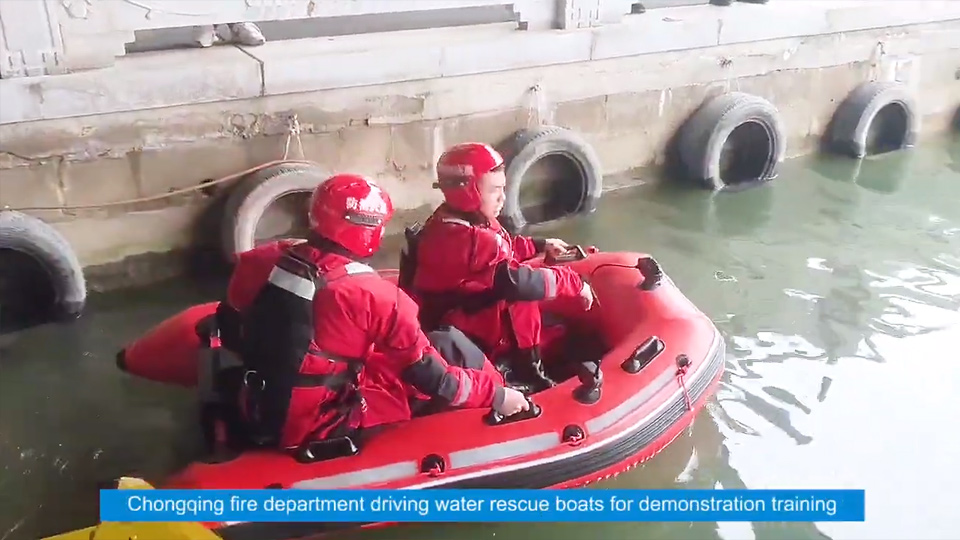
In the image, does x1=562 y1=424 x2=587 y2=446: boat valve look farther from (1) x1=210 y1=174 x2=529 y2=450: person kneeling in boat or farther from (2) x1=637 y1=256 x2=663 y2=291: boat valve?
(2) x1=637 y1=256 x2=663 y2=291: boat valve

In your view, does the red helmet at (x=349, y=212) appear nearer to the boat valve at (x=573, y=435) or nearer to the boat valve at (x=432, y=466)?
the boat valve at (x=432, y=466)

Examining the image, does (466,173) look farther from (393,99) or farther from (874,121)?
(874,121)

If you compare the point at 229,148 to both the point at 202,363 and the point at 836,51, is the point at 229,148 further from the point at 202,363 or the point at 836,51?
the point at 836,51

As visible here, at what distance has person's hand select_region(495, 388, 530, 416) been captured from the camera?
9.52 ft

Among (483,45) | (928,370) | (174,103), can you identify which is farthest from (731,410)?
(174,103)

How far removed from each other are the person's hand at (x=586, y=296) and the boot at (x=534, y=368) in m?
0.28

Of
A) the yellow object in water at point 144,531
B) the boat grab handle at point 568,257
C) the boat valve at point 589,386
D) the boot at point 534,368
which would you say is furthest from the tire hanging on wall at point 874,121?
the yellow object in water at point 144,531

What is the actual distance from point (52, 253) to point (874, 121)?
5.96 m

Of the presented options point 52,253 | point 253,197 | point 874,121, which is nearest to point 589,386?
point 253,197

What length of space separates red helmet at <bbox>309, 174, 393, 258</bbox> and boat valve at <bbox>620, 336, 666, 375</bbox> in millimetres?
1113

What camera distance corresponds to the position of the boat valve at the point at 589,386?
10.0 feet

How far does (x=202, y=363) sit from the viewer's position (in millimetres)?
2930

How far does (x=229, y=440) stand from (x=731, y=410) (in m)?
1.97

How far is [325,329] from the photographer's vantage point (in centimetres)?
257
